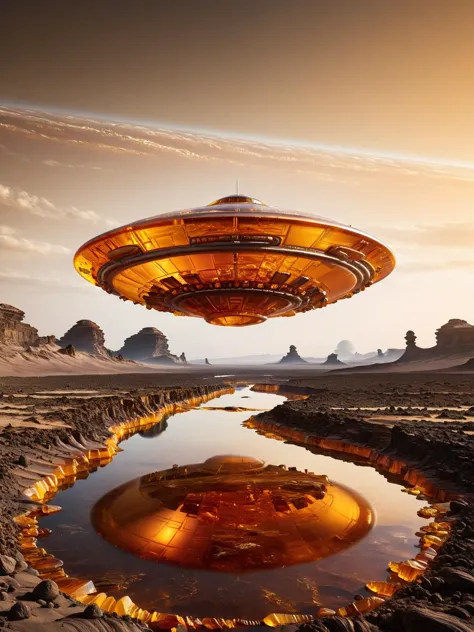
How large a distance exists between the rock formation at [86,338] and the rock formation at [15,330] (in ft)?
126

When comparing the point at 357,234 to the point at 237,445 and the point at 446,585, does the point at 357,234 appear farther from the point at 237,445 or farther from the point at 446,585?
the point at 237,445

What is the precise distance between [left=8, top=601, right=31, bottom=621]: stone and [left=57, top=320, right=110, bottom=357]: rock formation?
16076cm

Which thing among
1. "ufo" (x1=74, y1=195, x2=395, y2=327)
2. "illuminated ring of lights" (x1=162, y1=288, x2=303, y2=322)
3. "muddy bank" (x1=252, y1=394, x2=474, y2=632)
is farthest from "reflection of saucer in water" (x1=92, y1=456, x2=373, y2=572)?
"ufo" (x1=74, y1=195, x2=395, y2=327)

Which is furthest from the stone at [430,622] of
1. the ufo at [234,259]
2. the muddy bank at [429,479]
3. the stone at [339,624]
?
the ufo at [234,259]

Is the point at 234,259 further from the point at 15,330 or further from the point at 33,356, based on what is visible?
the point at 15,330

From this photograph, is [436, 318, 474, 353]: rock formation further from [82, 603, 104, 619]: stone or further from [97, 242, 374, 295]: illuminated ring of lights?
[82, 603, 104, 619]: stone

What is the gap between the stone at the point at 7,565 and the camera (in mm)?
4119

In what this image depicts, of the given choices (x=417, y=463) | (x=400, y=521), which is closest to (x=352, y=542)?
(x=400, y=521)

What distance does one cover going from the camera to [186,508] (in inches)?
280

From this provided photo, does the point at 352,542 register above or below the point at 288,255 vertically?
below

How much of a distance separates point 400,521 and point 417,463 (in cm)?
362

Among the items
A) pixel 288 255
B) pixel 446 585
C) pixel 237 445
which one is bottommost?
pixel 237 445

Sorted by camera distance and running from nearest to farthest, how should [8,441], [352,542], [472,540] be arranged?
1. [472,540]
2. [352,542]
3. [8,441]

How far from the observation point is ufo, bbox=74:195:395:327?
8.10 meters
